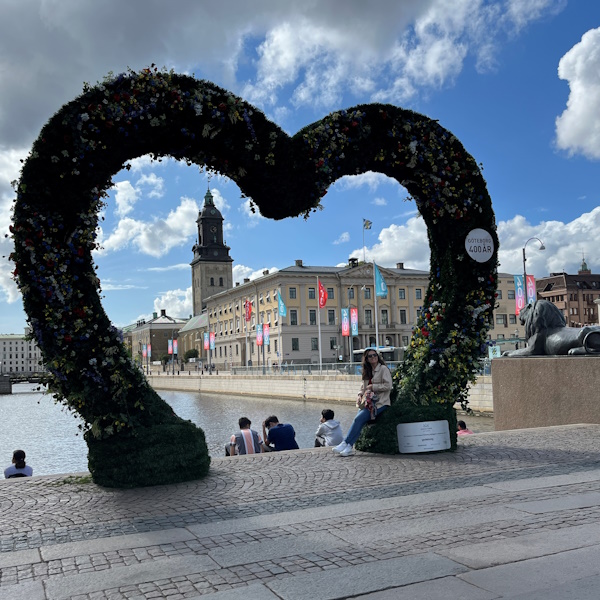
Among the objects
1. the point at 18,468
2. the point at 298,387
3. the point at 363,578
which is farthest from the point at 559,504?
the point at 298,387

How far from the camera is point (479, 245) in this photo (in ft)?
34.1

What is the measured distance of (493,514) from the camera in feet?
20.1

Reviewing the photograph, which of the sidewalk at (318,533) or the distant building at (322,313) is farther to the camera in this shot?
the distant building at (322,313)

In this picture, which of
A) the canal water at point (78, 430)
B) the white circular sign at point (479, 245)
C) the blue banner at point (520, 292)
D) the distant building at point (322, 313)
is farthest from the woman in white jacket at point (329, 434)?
the distant building at point (322, 313)

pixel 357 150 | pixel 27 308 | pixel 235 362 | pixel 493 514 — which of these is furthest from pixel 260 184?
pixel 235 362

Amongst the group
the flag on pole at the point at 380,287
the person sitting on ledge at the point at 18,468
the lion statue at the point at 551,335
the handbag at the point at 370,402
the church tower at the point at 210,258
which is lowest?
the person sitting on ledge at the point at 18,468

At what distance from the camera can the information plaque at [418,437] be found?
970cm

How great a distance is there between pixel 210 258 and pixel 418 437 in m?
130

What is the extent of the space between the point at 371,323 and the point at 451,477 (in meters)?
84.9

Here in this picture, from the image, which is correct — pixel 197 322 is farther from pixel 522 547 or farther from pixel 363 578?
pixel 363 578

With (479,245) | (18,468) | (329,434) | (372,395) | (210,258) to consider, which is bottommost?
(18,468)

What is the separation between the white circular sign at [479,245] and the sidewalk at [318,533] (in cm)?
321

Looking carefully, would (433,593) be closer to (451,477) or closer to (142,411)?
(451,477)

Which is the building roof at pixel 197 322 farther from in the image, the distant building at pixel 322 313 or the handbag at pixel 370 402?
the handbag at pixel 370 402
